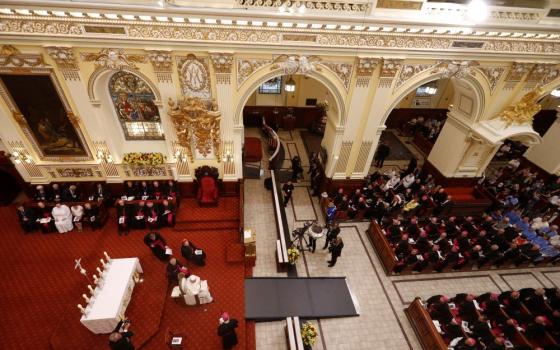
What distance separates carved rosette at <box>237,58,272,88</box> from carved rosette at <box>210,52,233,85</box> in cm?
32

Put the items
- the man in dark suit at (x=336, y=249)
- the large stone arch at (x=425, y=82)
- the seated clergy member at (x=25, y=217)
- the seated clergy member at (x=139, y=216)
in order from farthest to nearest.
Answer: the seated clergy member at (x=139, y=216) < the large stone arch at (x=425, y=82) < the seated clergy member at (x=25, y=217) < the man in dark suit at (x=336, y=249)

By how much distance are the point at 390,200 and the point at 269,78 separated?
21.9ft

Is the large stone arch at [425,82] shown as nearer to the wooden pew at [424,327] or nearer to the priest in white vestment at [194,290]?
the wooden pew at [424,327]

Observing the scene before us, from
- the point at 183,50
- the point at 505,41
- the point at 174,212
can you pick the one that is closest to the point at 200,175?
the point at 174,212

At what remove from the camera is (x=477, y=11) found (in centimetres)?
745

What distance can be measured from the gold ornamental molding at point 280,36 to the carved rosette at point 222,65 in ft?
1.07

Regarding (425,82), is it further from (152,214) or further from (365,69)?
(152,214)

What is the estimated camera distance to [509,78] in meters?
9.62

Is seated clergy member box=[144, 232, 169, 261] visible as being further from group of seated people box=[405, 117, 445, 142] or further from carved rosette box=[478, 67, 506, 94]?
group of seated people box=[405, 117, 445, 142]

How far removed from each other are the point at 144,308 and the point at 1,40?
7.71 m

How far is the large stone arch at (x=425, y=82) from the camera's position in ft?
30.1

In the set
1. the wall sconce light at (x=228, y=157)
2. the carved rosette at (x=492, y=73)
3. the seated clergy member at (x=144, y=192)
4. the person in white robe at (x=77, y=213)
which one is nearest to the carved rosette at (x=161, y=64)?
the wall sconce light at (x=228, y=157)

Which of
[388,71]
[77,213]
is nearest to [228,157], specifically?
[77,213]

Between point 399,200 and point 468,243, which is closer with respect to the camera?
point 468,243
